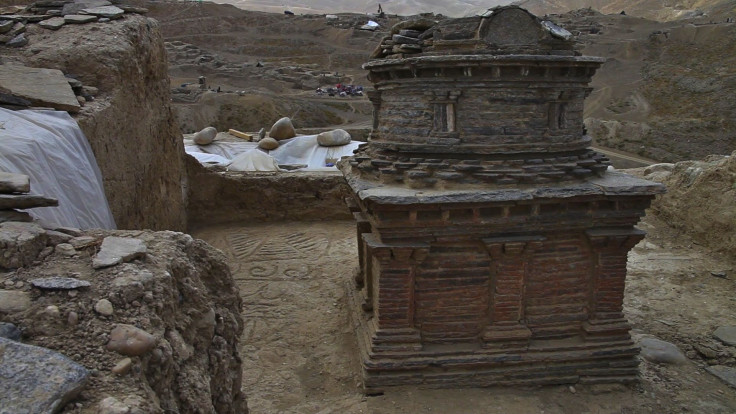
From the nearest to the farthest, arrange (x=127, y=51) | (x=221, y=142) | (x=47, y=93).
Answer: (x=47, y=93), (x=127, y=51), (x=221, y=142)

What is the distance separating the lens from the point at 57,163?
516 centimetres

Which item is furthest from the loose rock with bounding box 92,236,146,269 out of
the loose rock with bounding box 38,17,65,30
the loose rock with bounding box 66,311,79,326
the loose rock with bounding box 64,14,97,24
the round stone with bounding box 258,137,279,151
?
the round stone with bounding box 258,137,279,151

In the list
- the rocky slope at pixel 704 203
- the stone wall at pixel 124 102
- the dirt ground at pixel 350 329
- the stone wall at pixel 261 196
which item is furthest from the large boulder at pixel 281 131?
the rocky slope at pixel 704 203

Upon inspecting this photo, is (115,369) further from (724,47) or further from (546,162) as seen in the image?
(724,47)

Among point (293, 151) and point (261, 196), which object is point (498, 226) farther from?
point (293, 151)

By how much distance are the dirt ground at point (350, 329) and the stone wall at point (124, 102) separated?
2192mm

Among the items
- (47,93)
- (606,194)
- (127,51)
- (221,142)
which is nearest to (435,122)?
(606,194)

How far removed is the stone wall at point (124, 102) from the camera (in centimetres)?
745

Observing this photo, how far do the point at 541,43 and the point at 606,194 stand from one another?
1901 mm

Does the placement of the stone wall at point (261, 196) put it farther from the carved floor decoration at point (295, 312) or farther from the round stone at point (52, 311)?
the round stone at point (52, 311)

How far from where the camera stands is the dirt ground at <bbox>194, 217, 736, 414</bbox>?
6.19 meters

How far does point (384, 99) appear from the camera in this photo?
280 inches

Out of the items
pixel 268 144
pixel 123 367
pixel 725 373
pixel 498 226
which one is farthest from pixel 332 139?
pixel 123 367

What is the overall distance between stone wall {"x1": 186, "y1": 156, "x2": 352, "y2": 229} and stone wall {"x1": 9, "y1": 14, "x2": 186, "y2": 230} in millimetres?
1790
